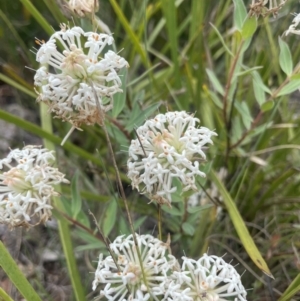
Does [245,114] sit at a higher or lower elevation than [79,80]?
lower

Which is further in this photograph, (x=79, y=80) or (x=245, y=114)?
(x=245, y=114)

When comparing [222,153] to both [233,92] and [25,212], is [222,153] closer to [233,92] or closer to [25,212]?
[233,92]

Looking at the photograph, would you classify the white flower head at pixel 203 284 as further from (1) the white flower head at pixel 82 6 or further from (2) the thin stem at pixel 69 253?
(1) the white flower head at pixel 82 6

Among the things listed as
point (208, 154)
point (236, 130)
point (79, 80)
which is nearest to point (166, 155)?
point (79, 80)

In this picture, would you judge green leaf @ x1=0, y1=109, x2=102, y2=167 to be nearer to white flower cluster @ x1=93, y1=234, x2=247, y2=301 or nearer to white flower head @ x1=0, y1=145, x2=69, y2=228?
white flower head @ x1=0, y1=145, x2=69, y2=228

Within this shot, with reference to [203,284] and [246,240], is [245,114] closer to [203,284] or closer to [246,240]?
[246,240]

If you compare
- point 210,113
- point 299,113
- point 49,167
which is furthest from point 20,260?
point 299,113

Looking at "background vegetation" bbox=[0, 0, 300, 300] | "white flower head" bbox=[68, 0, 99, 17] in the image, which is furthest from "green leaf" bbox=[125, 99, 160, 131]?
"white flower head" bbox=[68, 0, 99, 17]

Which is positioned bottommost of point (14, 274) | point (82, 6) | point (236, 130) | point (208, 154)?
point (208, 154)
